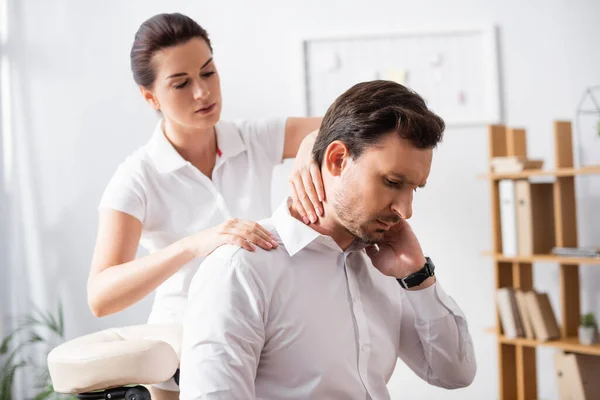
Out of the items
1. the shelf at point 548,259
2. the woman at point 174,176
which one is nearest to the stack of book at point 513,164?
the shelf at point 548,259

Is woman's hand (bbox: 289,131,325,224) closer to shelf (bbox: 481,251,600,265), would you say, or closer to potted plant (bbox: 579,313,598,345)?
shelf (bbox: 481,251,600,265)

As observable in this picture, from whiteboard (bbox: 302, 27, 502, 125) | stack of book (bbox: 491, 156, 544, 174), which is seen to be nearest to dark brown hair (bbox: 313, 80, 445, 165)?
stack of book (bbox: 491, 156, 544, 174)

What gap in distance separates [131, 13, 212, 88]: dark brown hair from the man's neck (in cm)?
62

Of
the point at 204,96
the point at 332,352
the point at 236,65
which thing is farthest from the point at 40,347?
the point at 332,352

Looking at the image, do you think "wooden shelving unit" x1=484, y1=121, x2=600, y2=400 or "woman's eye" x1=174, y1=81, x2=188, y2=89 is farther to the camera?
"wooden shelving unit" x1=484, y1=121, x2=600, y2=400

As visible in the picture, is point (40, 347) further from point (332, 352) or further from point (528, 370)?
point (332, 352)

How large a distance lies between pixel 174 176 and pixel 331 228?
2.13 ft

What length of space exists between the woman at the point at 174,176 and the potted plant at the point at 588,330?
1.81 m

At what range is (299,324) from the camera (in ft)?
4.61

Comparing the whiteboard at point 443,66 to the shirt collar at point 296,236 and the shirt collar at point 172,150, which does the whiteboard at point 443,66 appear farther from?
the shirt collar at point 296,236

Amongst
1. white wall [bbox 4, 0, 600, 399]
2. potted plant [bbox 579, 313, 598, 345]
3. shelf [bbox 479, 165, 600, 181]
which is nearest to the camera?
shelf [bbox 479, 165, 600, 181]

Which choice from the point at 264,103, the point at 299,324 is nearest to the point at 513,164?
the point at 264,103

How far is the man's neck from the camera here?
148 cm

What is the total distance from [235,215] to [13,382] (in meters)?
2.39
